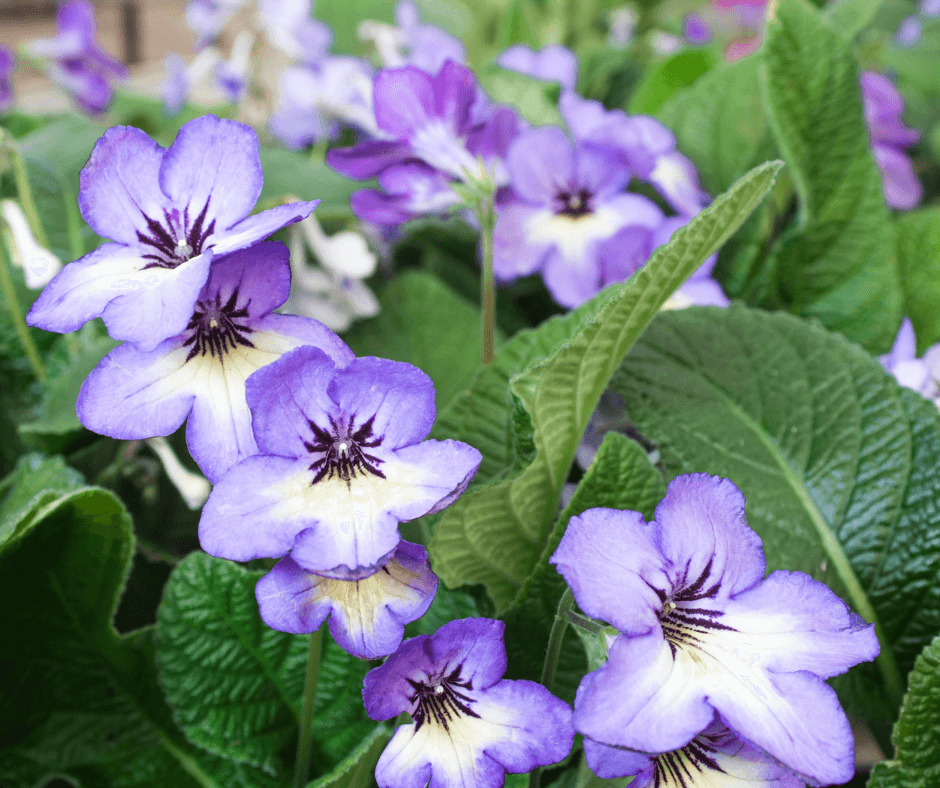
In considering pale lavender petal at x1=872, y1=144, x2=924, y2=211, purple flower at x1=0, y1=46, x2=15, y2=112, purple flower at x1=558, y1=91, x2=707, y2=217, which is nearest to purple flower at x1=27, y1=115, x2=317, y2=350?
purple flower at x1=558, y1=91, x2=707, y2=217

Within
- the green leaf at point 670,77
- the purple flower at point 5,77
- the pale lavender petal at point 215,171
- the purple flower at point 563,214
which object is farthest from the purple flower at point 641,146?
the purple flower at point 5,77

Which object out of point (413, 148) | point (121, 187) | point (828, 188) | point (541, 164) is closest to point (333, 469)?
point (121, 187)

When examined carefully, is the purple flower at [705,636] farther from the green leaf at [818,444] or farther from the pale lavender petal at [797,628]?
the green leaf at [818,444]

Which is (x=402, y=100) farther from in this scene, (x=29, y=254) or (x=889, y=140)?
(x=889, y=140)

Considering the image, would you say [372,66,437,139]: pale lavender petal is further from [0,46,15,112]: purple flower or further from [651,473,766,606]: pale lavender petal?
[0,46,15,112]: purple flower

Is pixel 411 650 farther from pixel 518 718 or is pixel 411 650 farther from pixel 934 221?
pixel 934 221
